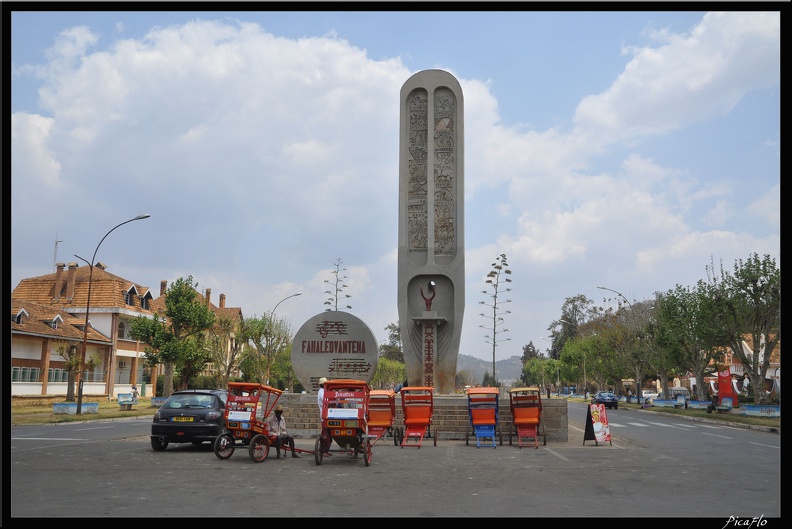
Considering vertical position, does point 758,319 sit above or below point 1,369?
above

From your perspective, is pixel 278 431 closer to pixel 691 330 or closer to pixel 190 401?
pixel 190 401

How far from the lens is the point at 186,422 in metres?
16.3

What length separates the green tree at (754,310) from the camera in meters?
30.2

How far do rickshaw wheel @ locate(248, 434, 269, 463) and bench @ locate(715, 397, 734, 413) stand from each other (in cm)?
2863

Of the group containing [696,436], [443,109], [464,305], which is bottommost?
[696,436]

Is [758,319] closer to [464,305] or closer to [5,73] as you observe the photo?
[464,305]

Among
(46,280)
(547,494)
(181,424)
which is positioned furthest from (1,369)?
(46,280)

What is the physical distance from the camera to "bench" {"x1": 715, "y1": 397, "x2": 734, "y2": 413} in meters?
34.6

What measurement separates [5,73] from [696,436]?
21.9m

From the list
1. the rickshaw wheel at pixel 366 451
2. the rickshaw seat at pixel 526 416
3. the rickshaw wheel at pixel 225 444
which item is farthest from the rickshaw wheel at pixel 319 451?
the rickshaw seat at pixel 526 416

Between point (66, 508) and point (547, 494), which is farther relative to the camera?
point (547, 494)

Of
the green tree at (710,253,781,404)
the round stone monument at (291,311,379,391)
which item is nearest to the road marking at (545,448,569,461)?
the round stone monument at (291,311,379,391)

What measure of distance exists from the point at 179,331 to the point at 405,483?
119 ft

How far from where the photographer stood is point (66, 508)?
8.17 m
